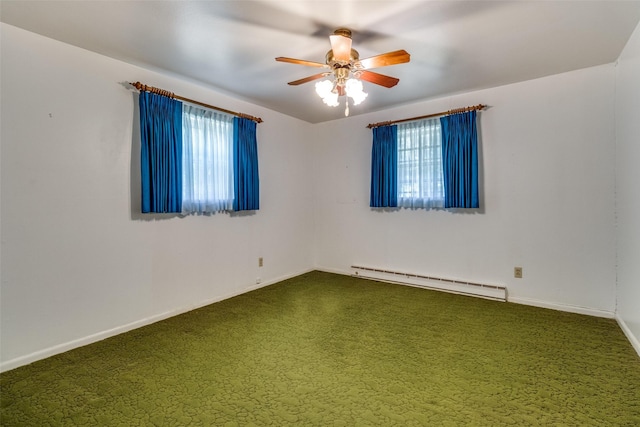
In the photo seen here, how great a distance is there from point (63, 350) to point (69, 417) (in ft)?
3.15

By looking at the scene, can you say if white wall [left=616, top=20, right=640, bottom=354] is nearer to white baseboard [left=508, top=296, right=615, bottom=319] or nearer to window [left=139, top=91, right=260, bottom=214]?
white baseboard [left=508, top=296, right=615, bottom=319]

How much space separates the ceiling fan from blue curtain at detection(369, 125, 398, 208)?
1.79 meters

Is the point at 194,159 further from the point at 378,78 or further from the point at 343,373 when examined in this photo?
the point at 343,373

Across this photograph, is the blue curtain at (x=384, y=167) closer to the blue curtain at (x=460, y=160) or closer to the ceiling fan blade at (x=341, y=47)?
the blue curtain at (x=460, y=160)

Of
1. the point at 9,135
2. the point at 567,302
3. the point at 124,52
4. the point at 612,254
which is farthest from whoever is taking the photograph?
the point at 567,302

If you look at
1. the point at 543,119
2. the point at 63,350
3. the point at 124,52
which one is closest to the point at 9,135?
the point at 124,52

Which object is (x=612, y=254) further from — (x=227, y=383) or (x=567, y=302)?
(x=227, y=383)

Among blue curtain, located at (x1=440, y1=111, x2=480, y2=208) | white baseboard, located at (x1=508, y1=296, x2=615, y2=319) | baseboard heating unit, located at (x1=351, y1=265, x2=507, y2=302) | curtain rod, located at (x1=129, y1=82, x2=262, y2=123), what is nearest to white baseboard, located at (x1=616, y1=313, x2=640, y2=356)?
white baseboard, located at (x1=508, y1=296, x2=615, y2=319)

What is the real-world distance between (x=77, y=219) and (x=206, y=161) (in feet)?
4.30

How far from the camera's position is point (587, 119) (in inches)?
120

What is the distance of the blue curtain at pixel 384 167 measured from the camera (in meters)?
4.18

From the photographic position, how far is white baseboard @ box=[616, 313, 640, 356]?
2.32m

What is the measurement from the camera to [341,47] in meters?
2.05

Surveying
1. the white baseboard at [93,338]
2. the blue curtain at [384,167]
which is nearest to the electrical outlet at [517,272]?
the blue curtain at [384,167]
